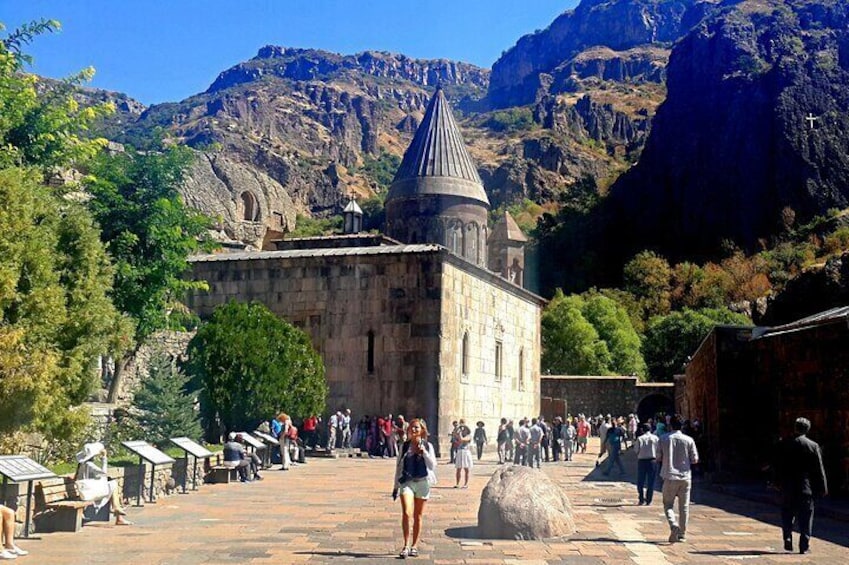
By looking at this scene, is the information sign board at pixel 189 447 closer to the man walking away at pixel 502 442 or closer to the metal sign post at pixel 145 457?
the metal sign post at pixel 145 457

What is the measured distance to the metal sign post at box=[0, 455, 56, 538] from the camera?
768cm

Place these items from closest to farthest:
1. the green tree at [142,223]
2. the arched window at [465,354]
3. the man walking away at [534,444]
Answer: the green tree at [142,223] → the man walking away at [534,444] → the arched window at [465,354]

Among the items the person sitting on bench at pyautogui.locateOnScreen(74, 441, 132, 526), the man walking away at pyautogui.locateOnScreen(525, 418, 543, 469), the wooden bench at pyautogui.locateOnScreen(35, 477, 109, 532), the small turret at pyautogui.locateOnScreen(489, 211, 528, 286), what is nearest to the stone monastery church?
the man walking away at pyautogui.locateOnScreen(525, 418, 543, 469)

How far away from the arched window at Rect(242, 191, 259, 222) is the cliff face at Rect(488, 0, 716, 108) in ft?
394

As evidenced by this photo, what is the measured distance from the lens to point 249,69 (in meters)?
184

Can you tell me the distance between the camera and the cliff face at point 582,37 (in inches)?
6698

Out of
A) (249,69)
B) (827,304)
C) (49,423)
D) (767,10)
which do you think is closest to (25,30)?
(49,423)

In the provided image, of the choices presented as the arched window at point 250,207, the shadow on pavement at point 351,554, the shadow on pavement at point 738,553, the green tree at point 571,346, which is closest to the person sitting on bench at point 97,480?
the shadow on pavement at point 351,554

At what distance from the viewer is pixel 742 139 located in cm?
6706

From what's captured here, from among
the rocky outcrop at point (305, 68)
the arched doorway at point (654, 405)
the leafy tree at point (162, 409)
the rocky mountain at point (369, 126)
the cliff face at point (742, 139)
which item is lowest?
the leafy tree at point (162, 409)

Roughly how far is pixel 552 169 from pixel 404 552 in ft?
324

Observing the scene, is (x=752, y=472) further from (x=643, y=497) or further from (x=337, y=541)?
(x=337, y=541)

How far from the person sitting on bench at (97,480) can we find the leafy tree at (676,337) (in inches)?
1647

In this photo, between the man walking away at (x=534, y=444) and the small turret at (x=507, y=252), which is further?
the small turret at (x=507, y=252)
